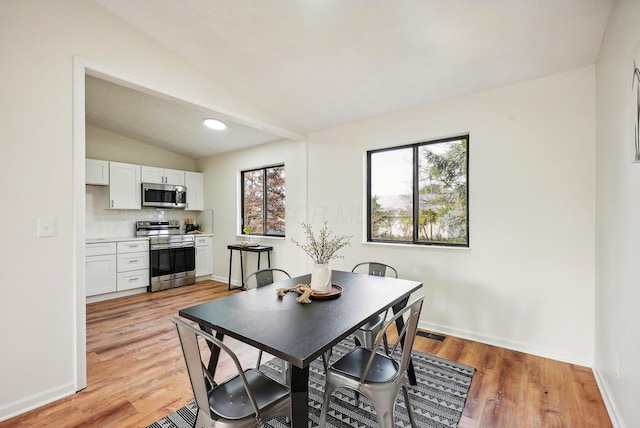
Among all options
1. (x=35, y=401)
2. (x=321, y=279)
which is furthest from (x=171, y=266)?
(x=321, y=279)

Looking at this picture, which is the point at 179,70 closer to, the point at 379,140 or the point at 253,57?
the point at 253,57

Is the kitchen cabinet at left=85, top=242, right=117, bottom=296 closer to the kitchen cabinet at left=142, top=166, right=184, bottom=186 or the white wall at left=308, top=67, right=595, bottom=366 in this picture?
the kitchen cabinet at left=142, top=166, right=184, bottom=186

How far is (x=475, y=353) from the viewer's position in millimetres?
2645

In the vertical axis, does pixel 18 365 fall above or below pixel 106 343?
above

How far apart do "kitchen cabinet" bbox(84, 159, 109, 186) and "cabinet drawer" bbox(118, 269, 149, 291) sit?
1413 millimetres

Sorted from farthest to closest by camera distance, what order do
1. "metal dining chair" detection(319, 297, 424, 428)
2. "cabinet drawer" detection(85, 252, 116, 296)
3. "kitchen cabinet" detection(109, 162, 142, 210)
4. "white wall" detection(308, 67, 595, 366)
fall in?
"kitchen cabinet" detection(109, 162, 142, 210) < "cabinet drawer" detection(85, 252, 116, 296) < "white wall" detection(308, 67, 595, 366) < "metal dining chair" detection(319, 297, 424, 428)

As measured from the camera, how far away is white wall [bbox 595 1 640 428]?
56.4 inches

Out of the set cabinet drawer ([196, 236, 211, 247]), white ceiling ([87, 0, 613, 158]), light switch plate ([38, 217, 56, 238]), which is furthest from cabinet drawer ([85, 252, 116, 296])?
white ceiling ([87, 0, 613, 158])

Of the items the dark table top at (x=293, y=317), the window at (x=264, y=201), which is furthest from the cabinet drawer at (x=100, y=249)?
the dark table top at (x=293, y=317)

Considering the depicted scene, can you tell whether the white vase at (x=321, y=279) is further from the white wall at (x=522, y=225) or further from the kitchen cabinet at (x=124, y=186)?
the kitchen cabinet at (x=124, y=186)

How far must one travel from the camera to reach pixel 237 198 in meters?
5.32

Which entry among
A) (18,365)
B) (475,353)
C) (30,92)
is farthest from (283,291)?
(30,92)

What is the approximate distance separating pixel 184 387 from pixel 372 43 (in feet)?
9.82

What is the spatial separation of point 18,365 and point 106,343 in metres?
1.06
